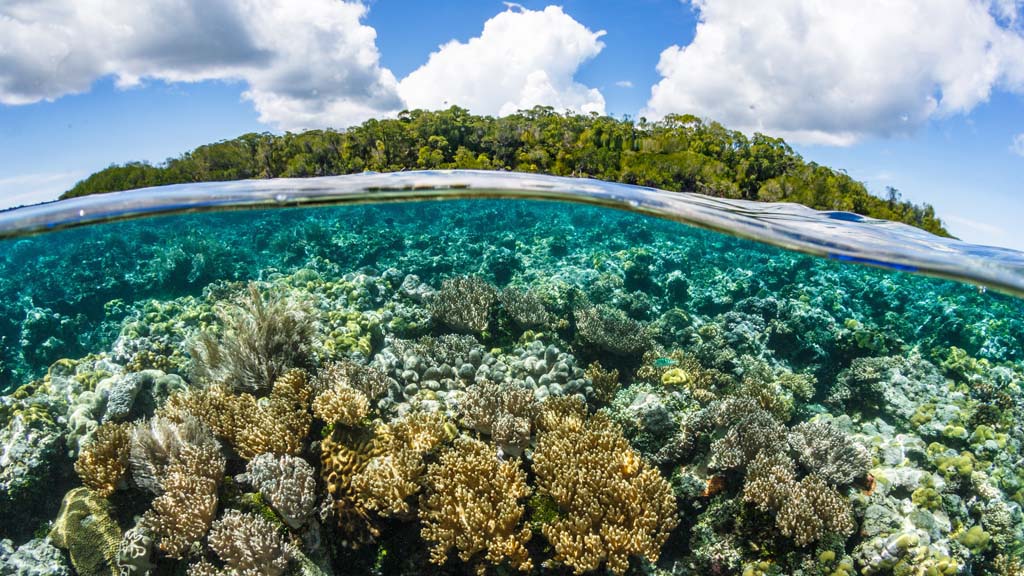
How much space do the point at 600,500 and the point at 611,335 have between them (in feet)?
12.8

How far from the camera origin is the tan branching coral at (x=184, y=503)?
198 inches

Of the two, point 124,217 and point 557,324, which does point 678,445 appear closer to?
point 557,324

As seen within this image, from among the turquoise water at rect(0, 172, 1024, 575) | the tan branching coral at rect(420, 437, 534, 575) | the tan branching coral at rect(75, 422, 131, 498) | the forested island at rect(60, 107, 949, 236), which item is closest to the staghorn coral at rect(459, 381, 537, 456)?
the turquoise water at rect(0, 172, 1024, 575)

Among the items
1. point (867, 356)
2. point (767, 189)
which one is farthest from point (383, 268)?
point (867, 356)

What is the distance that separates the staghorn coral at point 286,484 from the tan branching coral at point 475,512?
1.30m

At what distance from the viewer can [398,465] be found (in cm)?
548

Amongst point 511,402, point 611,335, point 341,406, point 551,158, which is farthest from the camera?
point 551,158

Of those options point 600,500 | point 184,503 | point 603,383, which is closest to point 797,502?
point 600,500

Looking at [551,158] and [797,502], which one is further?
[551,158]

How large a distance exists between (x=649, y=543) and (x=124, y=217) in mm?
14464

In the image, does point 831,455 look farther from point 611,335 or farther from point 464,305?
Answer: point 464,305

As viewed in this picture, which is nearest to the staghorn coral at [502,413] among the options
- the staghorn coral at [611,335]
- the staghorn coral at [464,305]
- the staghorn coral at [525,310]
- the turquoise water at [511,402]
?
the turquoise water at [511,402]

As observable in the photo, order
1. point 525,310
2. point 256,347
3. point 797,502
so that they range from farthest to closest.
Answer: point 525,310 → point 256,347 → point 797,502

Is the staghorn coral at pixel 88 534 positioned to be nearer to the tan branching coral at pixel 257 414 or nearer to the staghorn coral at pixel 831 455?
the tan branching coral at pixel 257 414
